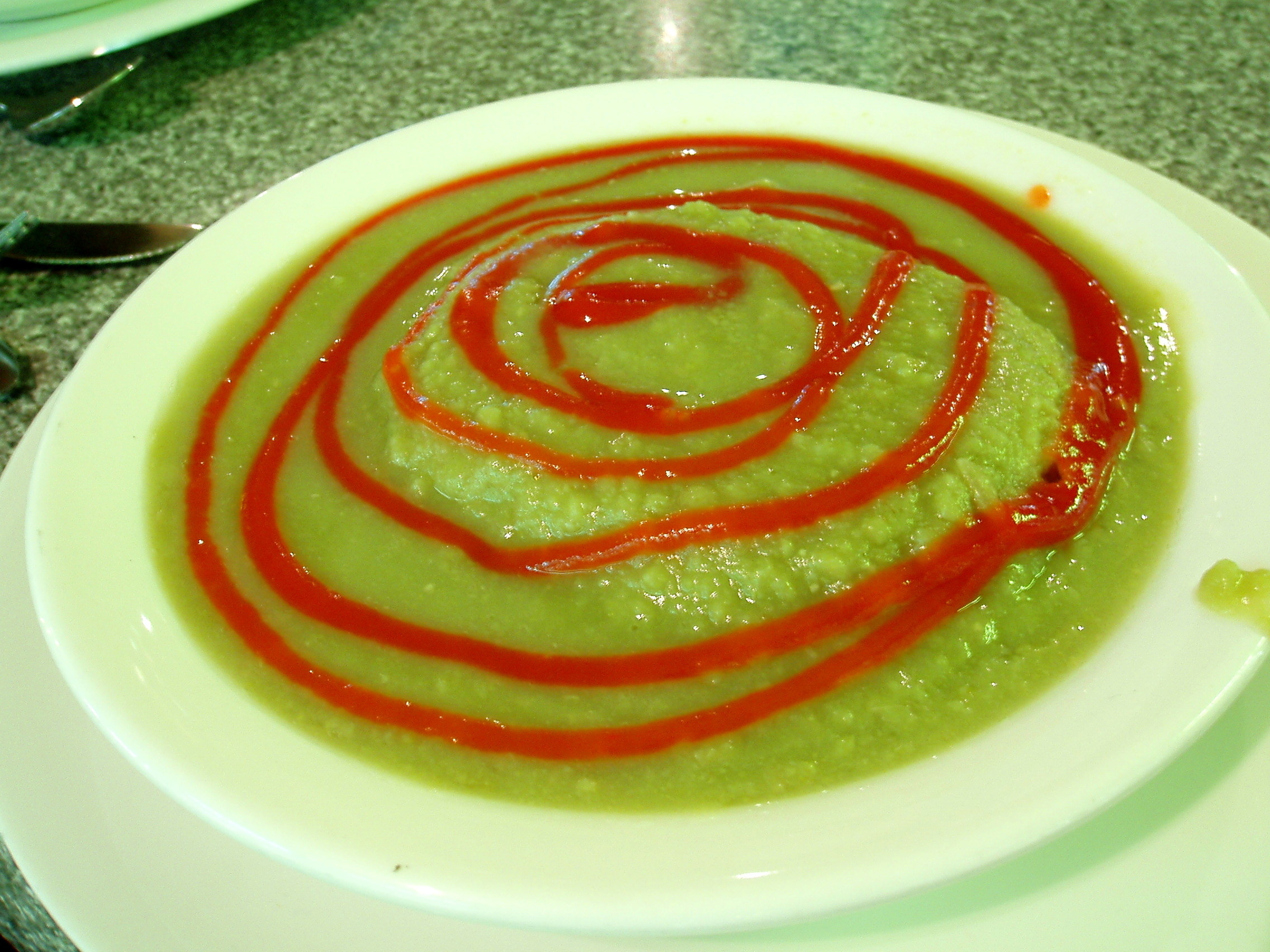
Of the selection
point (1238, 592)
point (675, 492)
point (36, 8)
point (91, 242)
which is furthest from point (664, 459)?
point (36, 8)

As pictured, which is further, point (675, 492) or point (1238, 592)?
point (675, 492)

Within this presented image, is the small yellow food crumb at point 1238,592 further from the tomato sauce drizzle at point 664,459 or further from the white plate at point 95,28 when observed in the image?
the white plate at point 95,28

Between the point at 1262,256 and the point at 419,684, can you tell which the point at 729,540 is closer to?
the point at 419,684

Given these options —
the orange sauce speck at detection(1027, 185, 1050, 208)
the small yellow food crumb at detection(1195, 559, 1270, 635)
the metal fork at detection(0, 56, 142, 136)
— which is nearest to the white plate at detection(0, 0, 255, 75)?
the metal fork at detection(0, 56, 142, 136)

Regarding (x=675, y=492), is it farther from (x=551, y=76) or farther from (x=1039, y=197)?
(x=551, y=76)

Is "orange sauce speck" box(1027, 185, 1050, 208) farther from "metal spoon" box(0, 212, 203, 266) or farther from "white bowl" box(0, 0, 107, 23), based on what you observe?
"white bowl" box(0, 0, 107, 23)

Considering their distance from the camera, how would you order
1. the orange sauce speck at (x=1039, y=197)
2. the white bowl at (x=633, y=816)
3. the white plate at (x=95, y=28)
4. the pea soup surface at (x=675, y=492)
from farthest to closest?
the white plate at (x=95, y=28) < the orange sauce speck at (x=1039, y=197) < the pea soup surface at (x=675, y=492) < the white bowl at (x=633, y=816)

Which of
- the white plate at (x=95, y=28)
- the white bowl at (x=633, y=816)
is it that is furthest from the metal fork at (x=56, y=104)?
the white bowl at (x=633, y=816)
